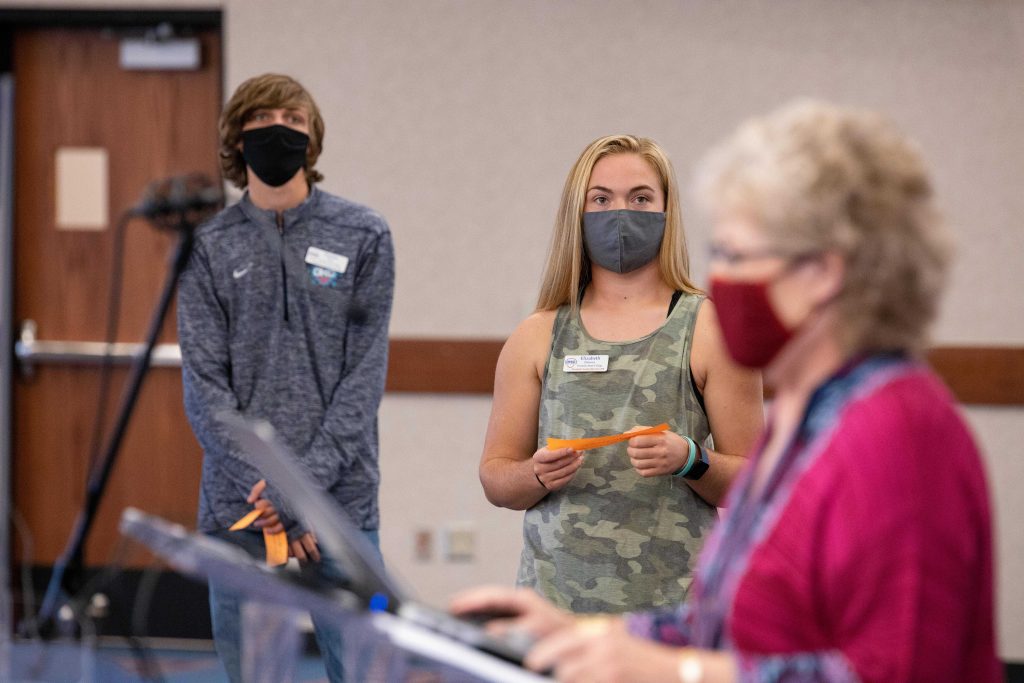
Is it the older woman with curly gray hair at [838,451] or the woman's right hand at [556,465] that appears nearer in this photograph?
the older woman with curly gray hair at [838,451]

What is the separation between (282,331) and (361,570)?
1.54m

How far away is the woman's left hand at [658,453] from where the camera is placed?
202 cm

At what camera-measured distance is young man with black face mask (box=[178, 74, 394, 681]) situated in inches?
103

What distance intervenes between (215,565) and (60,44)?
14.2 feet

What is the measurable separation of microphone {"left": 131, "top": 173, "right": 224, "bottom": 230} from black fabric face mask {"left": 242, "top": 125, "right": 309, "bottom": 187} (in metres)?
1.08

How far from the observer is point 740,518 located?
1.25m

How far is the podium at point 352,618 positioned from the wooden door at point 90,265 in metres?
3.75

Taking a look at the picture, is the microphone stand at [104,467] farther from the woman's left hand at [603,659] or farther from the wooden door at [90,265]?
the wooden door at [90,265]

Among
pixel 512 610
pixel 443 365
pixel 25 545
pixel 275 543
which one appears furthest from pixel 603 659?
pixel 25 545

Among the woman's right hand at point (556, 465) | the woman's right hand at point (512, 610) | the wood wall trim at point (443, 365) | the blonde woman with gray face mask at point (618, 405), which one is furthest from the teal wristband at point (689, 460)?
the wood wall trim at point (443, 365)

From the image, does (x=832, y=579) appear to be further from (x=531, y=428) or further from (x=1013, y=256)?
(x=1013, y=256)

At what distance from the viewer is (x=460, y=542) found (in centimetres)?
463

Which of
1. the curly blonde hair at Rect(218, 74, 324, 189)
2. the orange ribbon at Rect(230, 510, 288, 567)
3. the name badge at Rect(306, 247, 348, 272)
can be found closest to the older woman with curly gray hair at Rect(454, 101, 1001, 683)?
the orange ribbon at Rect(230, 510, 288, 567)

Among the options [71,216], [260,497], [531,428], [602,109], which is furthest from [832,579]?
[71,216]
